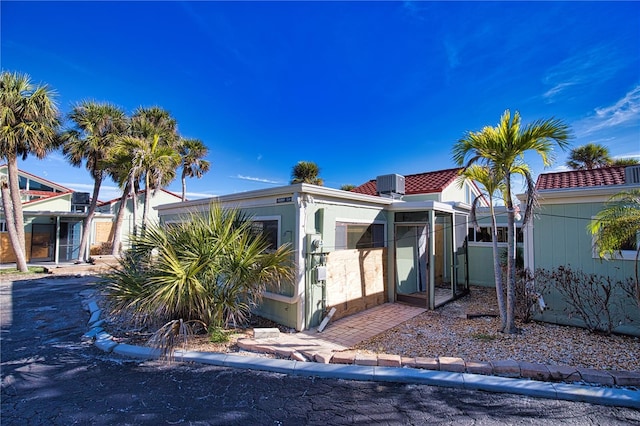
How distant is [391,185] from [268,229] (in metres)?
4.50

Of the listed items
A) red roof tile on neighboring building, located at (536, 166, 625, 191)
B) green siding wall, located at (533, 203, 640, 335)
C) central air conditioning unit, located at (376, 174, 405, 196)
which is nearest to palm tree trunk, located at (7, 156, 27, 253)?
central air conditioning unit, located at (376, 174, 405, 196)

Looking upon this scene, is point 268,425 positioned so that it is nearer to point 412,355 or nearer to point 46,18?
point 412,355

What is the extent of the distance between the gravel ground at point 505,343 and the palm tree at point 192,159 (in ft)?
72.0

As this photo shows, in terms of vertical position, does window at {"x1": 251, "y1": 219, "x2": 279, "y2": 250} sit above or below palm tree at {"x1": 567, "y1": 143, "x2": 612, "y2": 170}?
below

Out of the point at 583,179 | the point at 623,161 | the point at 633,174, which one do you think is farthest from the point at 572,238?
the point at 623,161

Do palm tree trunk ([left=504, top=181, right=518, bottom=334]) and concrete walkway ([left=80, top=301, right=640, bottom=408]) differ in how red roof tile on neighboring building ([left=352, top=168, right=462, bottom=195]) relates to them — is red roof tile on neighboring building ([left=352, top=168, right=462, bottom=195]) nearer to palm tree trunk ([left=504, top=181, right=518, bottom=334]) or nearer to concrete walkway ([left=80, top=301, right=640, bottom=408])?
palm tree trunk ([left=504, top=181, right=518, bottom=334])

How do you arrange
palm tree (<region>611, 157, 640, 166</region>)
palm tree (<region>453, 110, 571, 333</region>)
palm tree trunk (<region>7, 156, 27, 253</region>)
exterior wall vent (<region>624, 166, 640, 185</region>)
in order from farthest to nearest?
1. palm tree (<region>611, 157, 640, 166</region>)
2. palm tree trunk (<region>7, 156, 27, 253</region>)
3. exterior wall vent (<region>624, 166, 640, 185</region>)
4. palm tree (<region>453, 110, 571, 333</region>)

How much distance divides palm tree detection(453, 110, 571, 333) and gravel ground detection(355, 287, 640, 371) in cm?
61

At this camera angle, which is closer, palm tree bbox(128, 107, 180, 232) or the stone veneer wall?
the stone veneer wall

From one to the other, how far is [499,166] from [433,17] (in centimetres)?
512

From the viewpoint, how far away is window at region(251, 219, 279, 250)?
6.78 metres

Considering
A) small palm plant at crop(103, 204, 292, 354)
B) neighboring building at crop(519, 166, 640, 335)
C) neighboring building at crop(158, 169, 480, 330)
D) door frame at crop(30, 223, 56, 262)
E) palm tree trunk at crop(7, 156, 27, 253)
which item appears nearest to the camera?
small palm plant at crop(103, 204, 292, 354)

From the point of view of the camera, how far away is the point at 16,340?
559 centimetres

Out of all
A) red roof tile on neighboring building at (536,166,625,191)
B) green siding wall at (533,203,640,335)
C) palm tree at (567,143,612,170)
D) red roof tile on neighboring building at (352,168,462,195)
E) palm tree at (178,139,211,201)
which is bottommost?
green siding wall at (533,203,640,335)
